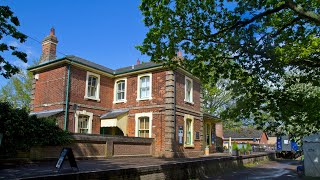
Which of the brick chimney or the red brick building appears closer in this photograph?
the red brick building

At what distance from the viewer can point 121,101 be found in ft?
83.1

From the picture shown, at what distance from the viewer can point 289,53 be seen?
25.8 ft

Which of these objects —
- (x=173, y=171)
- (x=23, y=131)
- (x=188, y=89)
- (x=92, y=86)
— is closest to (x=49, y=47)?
(x=92, y=86)

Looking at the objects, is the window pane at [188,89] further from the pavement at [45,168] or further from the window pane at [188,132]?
the pavement at [45,168]

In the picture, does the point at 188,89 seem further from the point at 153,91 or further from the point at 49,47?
the point at 49,47

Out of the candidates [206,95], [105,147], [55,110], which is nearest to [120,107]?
[55,110]

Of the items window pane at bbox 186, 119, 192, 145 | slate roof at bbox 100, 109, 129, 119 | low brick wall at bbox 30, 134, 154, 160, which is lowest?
low brick wall at bbox 30, 134, 154, 160

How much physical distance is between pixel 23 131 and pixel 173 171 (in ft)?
22.3

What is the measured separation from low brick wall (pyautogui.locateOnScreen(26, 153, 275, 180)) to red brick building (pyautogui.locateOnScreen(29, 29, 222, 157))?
4421 millimetres

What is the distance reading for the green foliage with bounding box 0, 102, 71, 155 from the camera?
12.9 metres

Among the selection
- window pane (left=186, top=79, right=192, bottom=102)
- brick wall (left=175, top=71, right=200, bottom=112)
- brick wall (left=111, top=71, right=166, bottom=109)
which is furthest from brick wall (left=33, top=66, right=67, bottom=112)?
window pane (left=186, top=79, right=192, bottom=102)

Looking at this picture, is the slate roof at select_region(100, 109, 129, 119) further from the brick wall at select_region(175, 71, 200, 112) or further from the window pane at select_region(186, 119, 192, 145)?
the window pane at select_region(186, 119, 192, 145)

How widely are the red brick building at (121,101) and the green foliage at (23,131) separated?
6186 mm

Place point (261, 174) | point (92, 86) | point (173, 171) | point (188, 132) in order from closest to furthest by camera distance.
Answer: point (173, 171) → point (261, 174) → point (92, 86) → point (188, 132)
